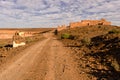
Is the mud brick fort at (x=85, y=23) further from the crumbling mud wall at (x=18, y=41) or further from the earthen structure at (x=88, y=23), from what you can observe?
the crumbling mud wall at (x=18, y=41)

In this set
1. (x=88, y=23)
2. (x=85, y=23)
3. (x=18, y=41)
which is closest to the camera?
(x=18, y=41)

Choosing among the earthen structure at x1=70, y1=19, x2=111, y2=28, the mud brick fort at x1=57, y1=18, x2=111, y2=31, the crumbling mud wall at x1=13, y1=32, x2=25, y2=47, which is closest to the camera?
the crumbling mud wall at x1=13, y1=32, x2=25, y2=47

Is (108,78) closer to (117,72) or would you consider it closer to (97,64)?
(117,72)

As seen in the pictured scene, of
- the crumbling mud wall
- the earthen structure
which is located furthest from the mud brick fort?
the crumbling mud wall

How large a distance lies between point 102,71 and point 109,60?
8.98 ft

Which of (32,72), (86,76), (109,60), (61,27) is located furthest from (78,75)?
(61,27)

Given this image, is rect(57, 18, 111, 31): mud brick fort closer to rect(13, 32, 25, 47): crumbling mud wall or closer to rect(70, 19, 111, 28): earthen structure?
rect(70, 19, 111, 28): earthen structure

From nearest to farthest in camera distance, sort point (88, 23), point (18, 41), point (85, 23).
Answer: point (18, 41), point (85, 23), point (88, 23)

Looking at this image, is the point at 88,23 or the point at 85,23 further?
the point at 88,23

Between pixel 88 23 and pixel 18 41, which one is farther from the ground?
pixel 88 23

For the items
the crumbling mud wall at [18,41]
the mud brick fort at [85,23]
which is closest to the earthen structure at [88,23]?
the mud brick fort at [85,23]

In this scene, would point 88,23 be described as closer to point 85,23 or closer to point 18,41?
point 85,23

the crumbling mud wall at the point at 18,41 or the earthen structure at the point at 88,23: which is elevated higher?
the earthen structure at the point at 88,23

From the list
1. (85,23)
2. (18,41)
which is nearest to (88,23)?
(85,23)
